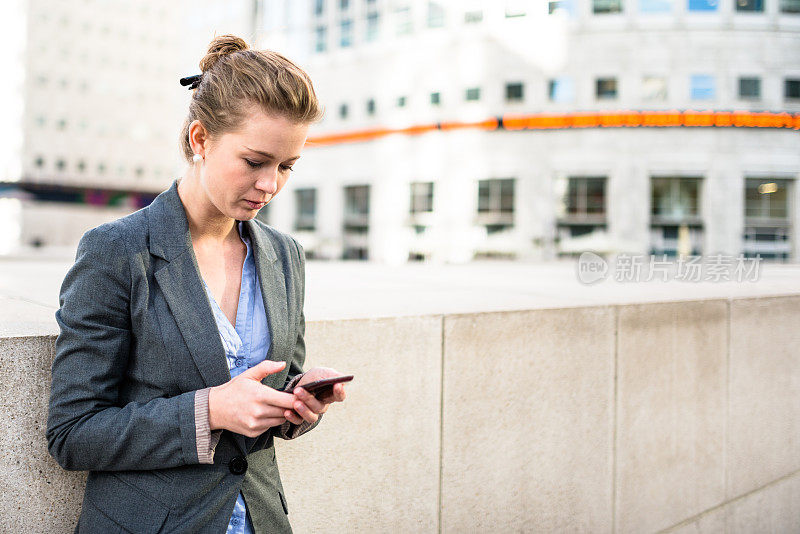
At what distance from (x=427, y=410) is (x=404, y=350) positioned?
317 mm

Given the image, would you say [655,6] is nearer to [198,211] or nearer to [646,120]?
[646,120]

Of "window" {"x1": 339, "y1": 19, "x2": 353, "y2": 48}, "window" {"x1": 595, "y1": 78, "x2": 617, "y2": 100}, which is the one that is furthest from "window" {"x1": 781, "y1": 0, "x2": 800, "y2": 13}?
"window" {"x1": 339, "y1": 19, "x2": 353, "y2": 48}

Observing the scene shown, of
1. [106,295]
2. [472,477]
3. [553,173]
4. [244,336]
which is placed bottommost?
[472,477]

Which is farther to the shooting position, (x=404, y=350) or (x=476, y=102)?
(x=476, y=102)

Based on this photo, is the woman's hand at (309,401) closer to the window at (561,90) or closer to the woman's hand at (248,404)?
the woman's hand at (248,404)

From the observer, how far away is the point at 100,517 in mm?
1699

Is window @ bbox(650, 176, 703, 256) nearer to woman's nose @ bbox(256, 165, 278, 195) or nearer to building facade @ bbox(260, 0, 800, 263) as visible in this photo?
building facade @ bbox(260, 0, 800, 263)

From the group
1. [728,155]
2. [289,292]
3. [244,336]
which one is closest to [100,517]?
[244,336]

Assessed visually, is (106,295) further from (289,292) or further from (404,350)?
(404,350)

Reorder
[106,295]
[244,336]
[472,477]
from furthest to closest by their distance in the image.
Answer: [472,477] → [244,336] → [106,295]

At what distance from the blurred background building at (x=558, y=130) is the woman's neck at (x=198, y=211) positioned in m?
31.5

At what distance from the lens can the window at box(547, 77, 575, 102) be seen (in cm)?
3300

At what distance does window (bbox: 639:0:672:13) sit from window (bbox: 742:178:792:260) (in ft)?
29.7

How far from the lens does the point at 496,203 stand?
33.8 metres
